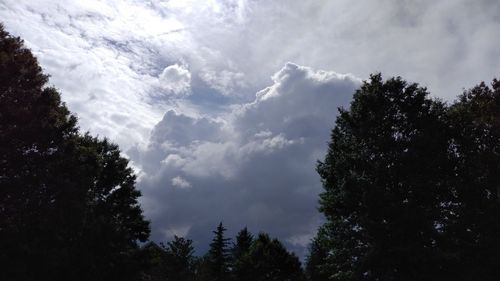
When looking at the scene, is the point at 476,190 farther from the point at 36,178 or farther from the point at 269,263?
the point at 269,263

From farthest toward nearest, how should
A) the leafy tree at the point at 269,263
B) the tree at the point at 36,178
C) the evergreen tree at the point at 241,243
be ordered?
the evergreen tree at the point at 241,243 → the leafy tree at the point at 269,263 → the tree at the point at 36,178

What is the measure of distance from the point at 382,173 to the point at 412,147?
7.83ft

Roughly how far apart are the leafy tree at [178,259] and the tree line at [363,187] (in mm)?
48067

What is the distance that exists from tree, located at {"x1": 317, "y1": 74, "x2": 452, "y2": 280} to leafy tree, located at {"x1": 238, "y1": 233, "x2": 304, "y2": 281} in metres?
44.3

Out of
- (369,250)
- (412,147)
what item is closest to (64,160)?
(369,250)

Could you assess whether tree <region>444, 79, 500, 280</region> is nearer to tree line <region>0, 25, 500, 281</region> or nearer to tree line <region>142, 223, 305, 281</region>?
tree line <region>0, 25, 500, 281</region>

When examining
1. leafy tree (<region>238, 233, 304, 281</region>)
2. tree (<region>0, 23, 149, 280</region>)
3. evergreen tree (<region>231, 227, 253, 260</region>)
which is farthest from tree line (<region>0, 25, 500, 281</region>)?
evergreen tree (<region>231, 227, 253, 260</region>)

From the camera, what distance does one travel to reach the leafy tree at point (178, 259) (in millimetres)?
78438

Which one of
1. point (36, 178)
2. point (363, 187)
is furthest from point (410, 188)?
point (36, 178)

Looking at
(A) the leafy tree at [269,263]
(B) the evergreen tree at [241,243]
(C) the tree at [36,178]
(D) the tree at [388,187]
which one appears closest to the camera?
(C) the tree at [36,178]

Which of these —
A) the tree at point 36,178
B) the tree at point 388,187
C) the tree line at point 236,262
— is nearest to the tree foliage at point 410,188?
the tree at point 388,187

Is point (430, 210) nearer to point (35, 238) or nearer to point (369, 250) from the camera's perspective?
point (369, 250)

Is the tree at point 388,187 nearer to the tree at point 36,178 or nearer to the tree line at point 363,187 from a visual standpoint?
the tree line at point 363,187

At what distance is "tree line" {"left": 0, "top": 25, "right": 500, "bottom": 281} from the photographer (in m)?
20.6
